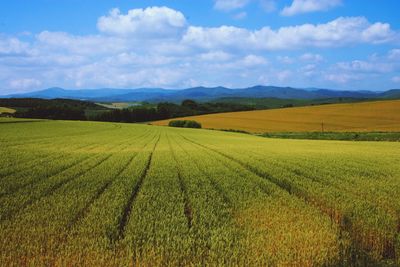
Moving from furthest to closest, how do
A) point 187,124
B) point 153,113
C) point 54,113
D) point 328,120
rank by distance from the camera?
point 153,113 < point 54,113 < point 187,124 < point 328,120

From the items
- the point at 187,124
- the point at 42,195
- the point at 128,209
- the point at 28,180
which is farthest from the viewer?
the point at 187,124

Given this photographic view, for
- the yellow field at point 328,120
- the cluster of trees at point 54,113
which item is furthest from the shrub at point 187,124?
the cluster of trees at point 54,113

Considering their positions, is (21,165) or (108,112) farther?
(108,112)

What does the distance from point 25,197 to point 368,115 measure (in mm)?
95127

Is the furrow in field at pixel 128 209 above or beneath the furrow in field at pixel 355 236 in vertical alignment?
above

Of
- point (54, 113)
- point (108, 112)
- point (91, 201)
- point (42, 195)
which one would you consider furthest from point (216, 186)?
point (108, 112)

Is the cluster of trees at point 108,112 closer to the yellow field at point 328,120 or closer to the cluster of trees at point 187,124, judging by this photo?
the cluster of trees at point 187,124

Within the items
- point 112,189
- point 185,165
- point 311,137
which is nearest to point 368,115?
point 311,137

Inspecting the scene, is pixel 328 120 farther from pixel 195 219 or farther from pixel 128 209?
pixel 195 219

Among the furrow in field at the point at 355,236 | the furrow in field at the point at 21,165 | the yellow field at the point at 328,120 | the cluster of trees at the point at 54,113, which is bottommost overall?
the yellow field at the point at 328,120

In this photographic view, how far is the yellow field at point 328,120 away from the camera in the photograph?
80.2 m

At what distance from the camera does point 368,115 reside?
308 ft

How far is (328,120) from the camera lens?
91.8 metres

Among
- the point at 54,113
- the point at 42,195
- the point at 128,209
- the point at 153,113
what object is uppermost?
the point at 54,113
